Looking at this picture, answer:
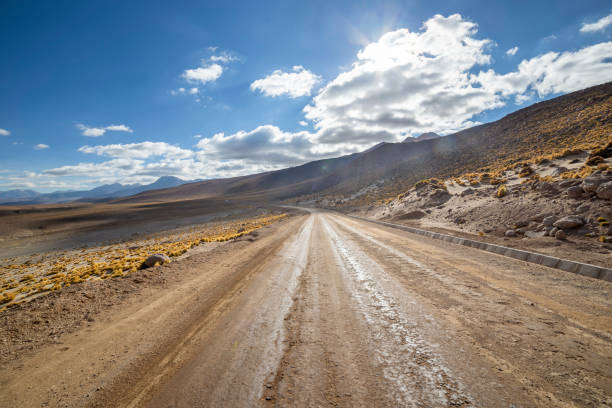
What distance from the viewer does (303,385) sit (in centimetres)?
258

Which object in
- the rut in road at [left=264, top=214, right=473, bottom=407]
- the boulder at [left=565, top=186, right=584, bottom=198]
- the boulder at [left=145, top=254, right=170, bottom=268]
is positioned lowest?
the boulder at [left=145, top=254, right=170, bottom=268]

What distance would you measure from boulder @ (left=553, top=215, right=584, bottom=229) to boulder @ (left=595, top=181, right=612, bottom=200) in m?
1.39

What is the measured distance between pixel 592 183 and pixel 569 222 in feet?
8.26

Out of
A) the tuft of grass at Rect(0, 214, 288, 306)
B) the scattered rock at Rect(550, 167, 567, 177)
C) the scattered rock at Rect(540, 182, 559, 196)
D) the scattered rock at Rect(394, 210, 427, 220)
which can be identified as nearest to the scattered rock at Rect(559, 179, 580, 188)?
the scattered rock at Rect(540, 182, 559, 196)

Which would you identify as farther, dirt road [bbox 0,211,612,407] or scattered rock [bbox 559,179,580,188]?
scattered rock [bbox 559,179,580,188]

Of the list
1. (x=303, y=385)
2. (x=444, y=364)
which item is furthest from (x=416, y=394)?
(x=303, y=385)

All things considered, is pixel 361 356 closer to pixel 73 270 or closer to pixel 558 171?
pixel 73 270

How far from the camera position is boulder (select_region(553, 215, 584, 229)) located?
9320 millimetres

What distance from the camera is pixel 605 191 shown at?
9.56 m

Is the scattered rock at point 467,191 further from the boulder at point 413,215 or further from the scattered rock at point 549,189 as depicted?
the scattered rock at point 549,189

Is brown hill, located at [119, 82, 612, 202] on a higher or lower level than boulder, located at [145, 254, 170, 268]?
higher

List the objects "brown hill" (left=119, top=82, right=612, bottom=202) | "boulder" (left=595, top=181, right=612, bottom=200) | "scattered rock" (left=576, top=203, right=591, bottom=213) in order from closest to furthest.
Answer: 1. "boulder" (left=595, top=181, right=612, bottom=200)
2. "scattered rock" (left=576, top=203, right=591, bottom=213)
3. "brown hill" (left=119, top=82, right=612, bottom=202)

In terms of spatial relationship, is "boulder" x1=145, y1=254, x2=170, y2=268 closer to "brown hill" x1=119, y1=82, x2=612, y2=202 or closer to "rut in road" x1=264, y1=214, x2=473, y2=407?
"rut in road" x1=264, y1=214, x2=473, y2=407

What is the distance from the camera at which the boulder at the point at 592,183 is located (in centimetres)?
1006
